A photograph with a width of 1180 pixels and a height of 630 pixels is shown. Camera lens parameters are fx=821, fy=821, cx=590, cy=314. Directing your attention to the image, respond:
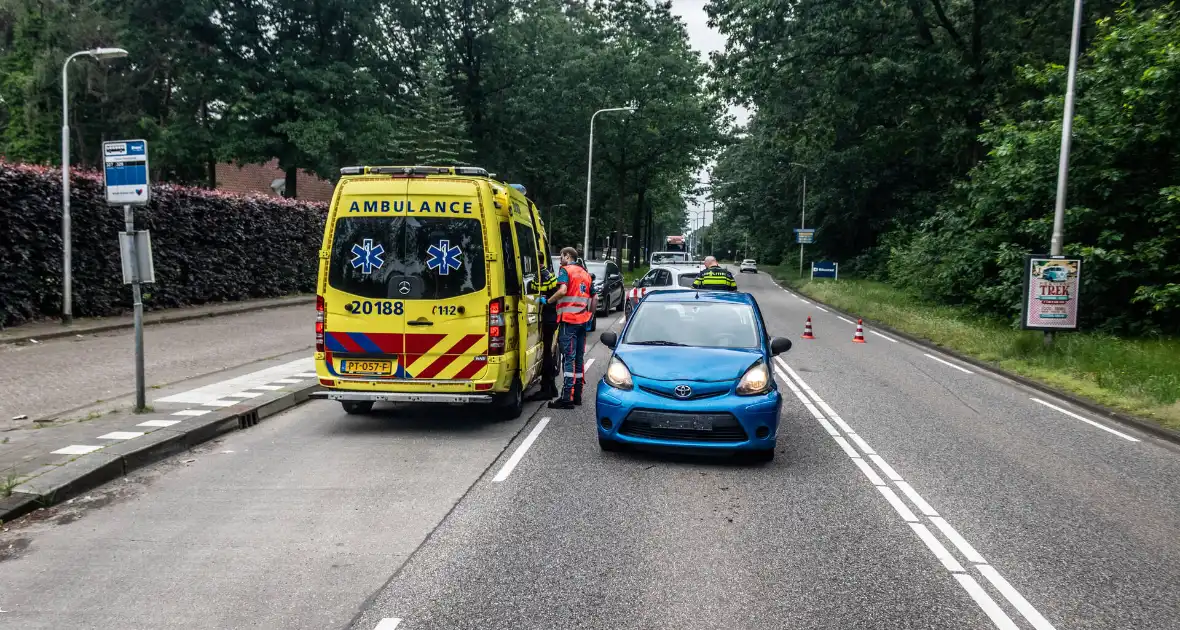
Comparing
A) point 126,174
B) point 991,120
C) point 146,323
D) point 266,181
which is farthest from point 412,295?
point 266,181

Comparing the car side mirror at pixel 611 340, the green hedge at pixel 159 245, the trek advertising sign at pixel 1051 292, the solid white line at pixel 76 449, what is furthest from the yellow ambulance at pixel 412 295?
the trek advertising sign at pixel 1051 292

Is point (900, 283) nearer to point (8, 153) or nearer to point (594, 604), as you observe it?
point (594, 604)

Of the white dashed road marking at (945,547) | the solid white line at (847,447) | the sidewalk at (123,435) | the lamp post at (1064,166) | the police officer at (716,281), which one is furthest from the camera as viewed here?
the lamp post at (1064,166)

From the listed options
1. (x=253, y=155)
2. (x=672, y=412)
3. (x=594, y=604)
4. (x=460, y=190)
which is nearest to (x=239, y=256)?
(x=253, y=155)

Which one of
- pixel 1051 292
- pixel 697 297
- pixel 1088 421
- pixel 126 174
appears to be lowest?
pixel 1088 421

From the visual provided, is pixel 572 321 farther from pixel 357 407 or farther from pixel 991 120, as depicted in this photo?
pixel 991 120

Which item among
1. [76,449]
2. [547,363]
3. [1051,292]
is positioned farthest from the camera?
[1051,292]

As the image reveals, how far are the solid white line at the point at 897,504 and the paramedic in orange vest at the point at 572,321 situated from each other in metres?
4.04

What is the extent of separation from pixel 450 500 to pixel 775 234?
60.7 metres

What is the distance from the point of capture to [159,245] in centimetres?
1808

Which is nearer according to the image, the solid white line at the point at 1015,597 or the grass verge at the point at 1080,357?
the solid white line at the point at 1015,597

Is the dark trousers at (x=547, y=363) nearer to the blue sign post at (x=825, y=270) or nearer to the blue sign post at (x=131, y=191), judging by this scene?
the blue sign post at (x=131, y=191)

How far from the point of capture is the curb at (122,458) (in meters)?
5.57

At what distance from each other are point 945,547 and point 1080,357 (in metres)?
11.3
